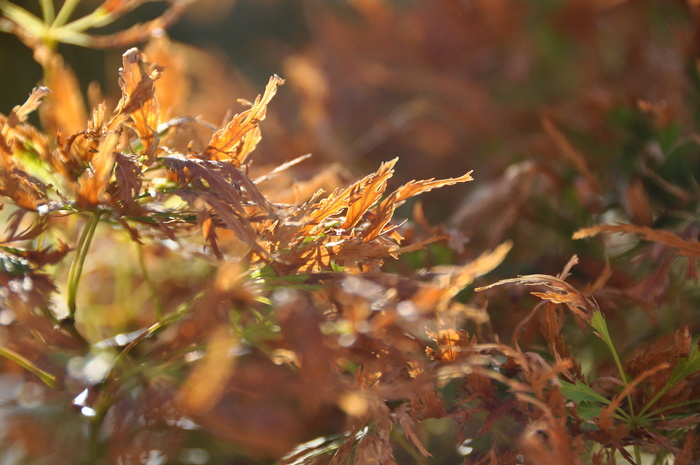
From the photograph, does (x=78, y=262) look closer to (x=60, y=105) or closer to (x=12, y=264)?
(x=12, y=264)

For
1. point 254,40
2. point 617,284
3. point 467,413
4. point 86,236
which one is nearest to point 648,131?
point 617,284

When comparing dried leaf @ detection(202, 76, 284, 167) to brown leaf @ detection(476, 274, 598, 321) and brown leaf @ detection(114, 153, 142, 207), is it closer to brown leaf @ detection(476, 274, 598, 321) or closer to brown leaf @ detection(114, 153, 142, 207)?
brown leaf @ detection(114, 153, 142, 207)

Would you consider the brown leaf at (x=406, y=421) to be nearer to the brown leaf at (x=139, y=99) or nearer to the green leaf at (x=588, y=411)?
the green leaf at (x=588, y=411)

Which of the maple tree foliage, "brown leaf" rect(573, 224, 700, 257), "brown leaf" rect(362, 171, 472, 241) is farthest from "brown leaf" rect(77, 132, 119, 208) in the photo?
"brown leaf" rect(573, 224, 700, 257)

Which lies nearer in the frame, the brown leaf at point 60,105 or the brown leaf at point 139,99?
the brown leaf at point 139,99

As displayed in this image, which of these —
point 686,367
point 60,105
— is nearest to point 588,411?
point 686,367

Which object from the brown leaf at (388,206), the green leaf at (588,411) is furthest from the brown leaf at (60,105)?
the green leaf at (588,411)

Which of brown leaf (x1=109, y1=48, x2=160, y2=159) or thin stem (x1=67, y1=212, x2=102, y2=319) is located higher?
brown leaf (x1=109, y1=48, x2=160, y2=159)

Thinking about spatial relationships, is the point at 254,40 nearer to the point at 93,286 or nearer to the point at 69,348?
the point at 93,286
